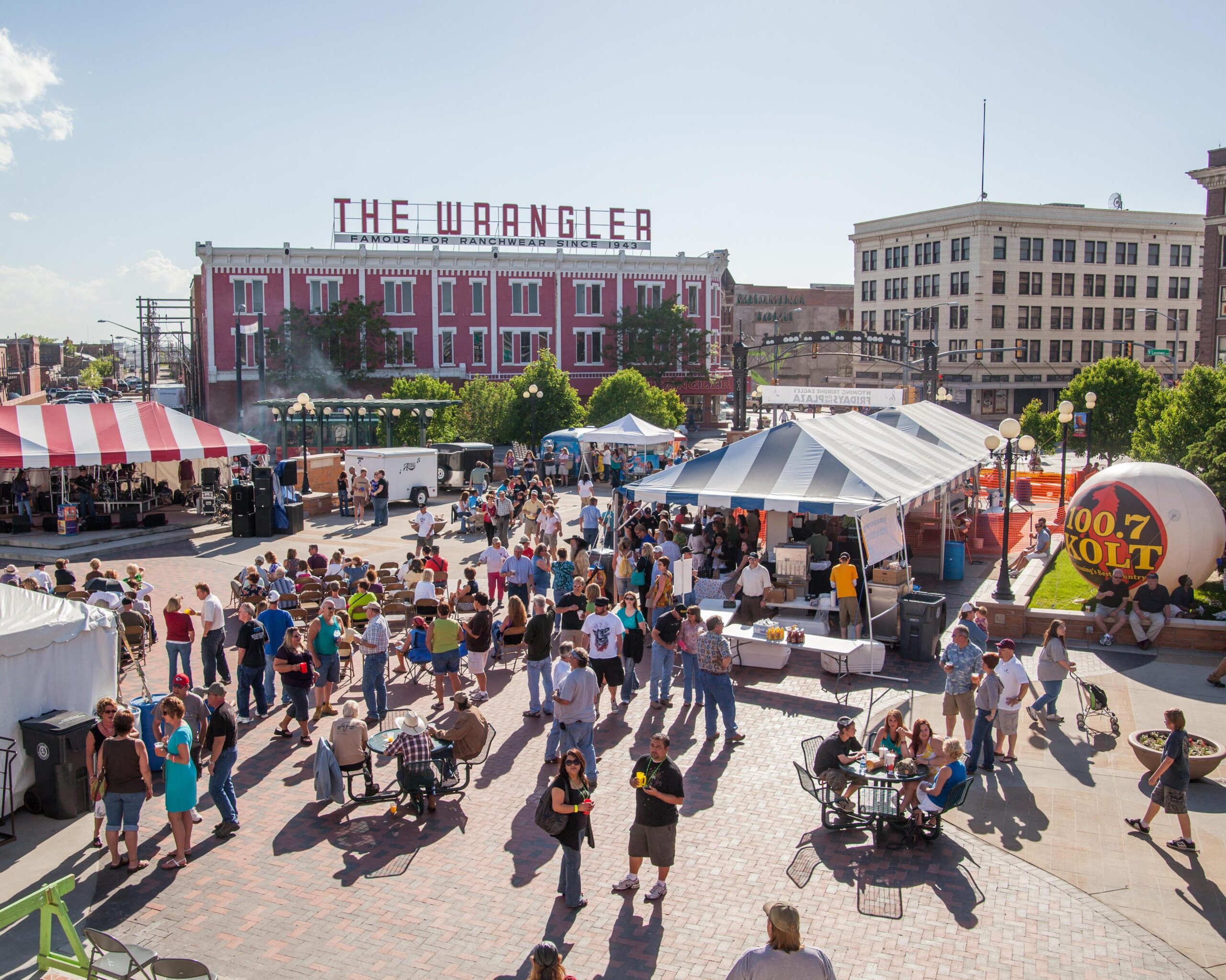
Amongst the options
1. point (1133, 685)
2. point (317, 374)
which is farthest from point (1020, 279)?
point (1133, 685)

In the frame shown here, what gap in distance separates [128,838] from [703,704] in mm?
6613

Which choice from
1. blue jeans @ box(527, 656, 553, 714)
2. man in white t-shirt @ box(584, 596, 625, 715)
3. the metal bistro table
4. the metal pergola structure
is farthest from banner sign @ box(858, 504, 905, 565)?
the metal pergola structure

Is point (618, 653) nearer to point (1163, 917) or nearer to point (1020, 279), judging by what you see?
point (1163, 917)

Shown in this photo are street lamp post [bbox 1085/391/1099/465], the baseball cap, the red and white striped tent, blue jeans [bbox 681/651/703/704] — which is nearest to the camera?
the baseball cap

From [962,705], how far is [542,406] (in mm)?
34173

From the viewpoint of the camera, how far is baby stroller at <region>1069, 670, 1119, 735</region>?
38.3 ft

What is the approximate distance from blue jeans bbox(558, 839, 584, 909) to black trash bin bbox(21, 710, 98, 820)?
5.06 meters

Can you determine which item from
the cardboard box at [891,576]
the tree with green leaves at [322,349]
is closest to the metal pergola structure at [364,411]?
the tree with green leaves at [322,349]

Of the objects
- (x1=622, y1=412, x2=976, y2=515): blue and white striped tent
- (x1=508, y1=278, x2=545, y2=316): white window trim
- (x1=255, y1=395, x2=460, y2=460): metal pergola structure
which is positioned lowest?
(x1=622, y1=412, x2=976, y2=515): blue and white striped tent

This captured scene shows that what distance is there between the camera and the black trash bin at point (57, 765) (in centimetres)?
950

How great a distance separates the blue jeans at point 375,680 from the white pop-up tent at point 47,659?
2.73 metres

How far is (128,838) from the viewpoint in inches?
333

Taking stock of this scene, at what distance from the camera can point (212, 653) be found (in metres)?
12.7

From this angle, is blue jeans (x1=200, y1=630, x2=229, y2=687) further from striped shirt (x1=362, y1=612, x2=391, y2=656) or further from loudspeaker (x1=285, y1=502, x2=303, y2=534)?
loudspeaker (x1=285, y1=502, x2=303, y2=534)
